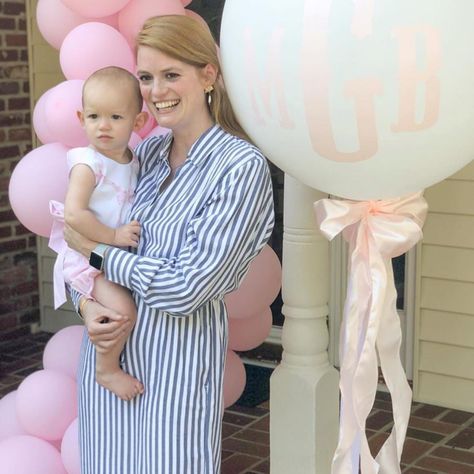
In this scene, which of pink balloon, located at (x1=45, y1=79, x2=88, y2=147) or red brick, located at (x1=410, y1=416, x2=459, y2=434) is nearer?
pink balloon, located at (x1=45, y1=79, x2=88, y2=147)

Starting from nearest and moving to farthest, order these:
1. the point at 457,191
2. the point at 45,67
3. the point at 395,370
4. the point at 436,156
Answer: the point at 436,156, the point at 395,370, the point at 457,191, the point at 45,67

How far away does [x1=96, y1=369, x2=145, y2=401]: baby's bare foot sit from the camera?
7.28 ft

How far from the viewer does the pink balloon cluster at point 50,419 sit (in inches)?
111

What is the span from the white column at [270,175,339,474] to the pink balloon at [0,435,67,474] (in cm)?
76

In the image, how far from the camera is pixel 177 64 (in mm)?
2088

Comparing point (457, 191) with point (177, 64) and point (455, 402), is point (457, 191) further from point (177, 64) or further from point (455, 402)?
point (177, 64)

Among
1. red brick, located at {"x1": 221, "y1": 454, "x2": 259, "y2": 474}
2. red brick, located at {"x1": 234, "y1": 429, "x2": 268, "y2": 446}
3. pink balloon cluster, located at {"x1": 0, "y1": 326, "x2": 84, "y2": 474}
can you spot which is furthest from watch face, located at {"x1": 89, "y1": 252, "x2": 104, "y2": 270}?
red brick, located at {"x1": 234, "y1": 429, "x2": 268, "y2": 446}

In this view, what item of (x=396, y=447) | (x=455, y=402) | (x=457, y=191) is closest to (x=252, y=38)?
(x=396, y=447)

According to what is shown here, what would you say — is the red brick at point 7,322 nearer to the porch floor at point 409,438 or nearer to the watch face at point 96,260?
the porch floor at point 409,438

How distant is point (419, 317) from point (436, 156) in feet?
7.15

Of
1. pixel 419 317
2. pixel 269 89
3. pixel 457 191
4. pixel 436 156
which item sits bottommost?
pixel 419 317

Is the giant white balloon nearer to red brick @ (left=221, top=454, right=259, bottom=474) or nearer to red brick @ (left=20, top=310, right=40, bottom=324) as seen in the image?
red brick @ (left=221, top=454, right=259, bottom=474)

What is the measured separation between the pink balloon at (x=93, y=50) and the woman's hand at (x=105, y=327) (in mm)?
742

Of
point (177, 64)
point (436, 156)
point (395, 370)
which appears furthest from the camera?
point (395, 370)
